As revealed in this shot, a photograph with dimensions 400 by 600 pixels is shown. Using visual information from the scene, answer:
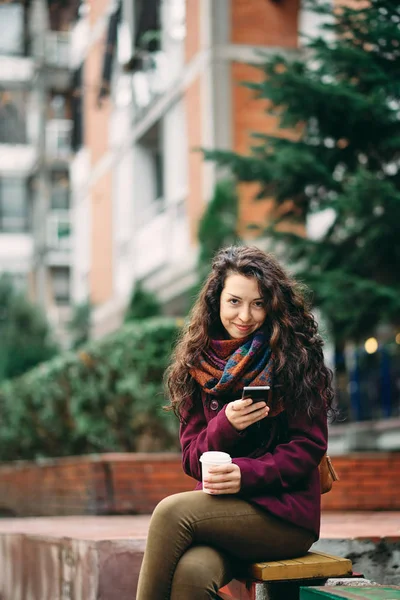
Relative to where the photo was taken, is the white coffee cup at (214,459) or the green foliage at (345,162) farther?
the green foliage at (345,162)

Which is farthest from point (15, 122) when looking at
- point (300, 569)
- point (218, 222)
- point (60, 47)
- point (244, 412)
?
point (300, 569)

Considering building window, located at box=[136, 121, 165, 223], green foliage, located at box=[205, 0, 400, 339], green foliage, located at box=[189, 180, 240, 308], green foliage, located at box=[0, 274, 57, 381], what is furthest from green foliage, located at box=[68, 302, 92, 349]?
green foliage, located at box=[205, 0, 400, 339]

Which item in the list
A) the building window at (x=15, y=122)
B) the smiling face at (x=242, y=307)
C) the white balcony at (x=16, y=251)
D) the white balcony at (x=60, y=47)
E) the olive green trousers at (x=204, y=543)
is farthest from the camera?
the white balcony at (x=16, y=251)

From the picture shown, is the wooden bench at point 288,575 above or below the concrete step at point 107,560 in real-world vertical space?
above

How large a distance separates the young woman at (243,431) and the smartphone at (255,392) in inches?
0.7

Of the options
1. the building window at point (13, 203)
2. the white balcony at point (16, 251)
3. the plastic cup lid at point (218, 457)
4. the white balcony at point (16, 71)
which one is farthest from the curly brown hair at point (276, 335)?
the building window at point (13, 203)

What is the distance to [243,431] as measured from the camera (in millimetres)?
3387

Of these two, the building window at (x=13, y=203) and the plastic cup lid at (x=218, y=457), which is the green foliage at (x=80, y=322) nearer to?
the plastic cup lid at (x=218, y=457)

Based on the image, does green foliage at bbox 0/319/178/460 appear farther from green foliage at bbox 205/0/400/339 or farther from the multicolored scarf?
the multicolored scarf

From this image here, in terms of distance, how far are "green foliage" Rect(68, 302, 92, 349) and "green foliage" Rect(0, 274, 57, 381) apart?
133 cm

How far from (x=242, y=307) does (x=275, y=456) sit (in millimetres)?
548

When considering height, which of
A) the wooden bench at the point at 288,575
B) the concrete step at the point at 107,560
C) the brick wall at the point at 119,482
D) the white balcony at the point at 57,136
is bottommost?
the brick wall at the point at 119,482

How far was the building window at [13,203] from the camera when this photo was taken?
126ft

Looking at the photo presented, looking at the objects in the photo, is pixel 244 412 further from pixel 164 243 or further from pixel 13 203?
pixel 13 203
